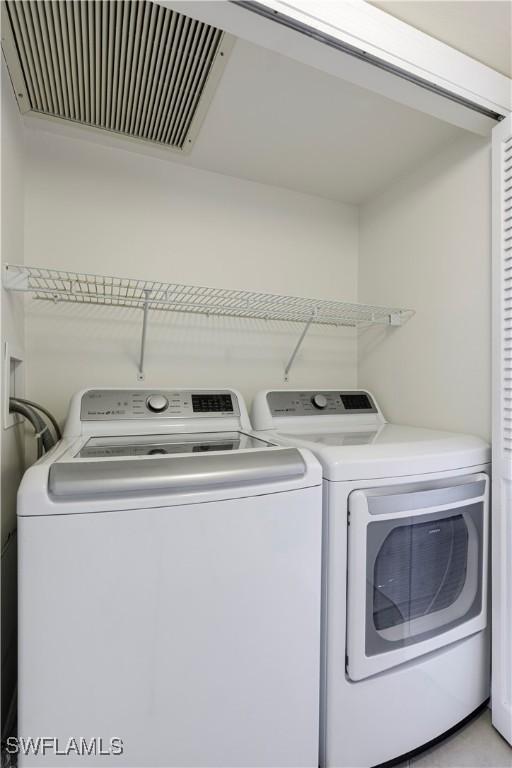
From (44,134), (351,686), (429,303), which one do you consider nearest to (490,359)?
(429,303)

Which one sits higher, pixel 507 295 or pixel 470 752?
pixel 507 295

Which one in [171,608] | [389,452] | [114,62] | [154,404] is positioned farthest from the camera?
[154,404]

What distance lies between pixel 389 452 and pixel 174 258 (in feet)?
4.75

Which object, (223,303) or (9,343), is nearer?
(9,343)

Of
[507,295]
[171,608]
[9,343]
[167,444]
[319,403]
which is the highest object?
[507,295]

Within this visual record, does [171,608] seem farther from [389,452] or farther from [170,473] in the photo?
[389,452]

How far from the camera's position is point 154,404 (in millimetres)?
1610

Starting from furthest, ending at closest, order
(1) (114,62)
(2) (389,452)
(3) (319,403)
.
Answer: (3) (319,403), (1) (114,62), (2) (389,452)

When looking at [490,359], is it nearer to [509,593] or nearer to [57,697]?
[509,593]

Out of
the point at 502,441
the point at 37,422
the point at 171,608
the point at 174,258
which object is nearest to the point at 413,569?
the point at 502,441

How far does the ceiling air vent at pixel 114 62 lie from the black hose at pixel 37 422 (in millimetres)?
1244

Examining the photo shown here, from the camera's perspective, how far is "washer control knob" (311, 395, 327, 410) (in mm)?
1913

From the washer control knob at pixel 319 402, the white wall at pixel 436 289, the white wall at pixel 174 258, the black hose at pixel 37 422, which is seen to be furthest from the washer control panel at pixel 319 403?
the black hose at pixel 37 422

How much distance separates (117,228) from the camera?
5.92 feet
